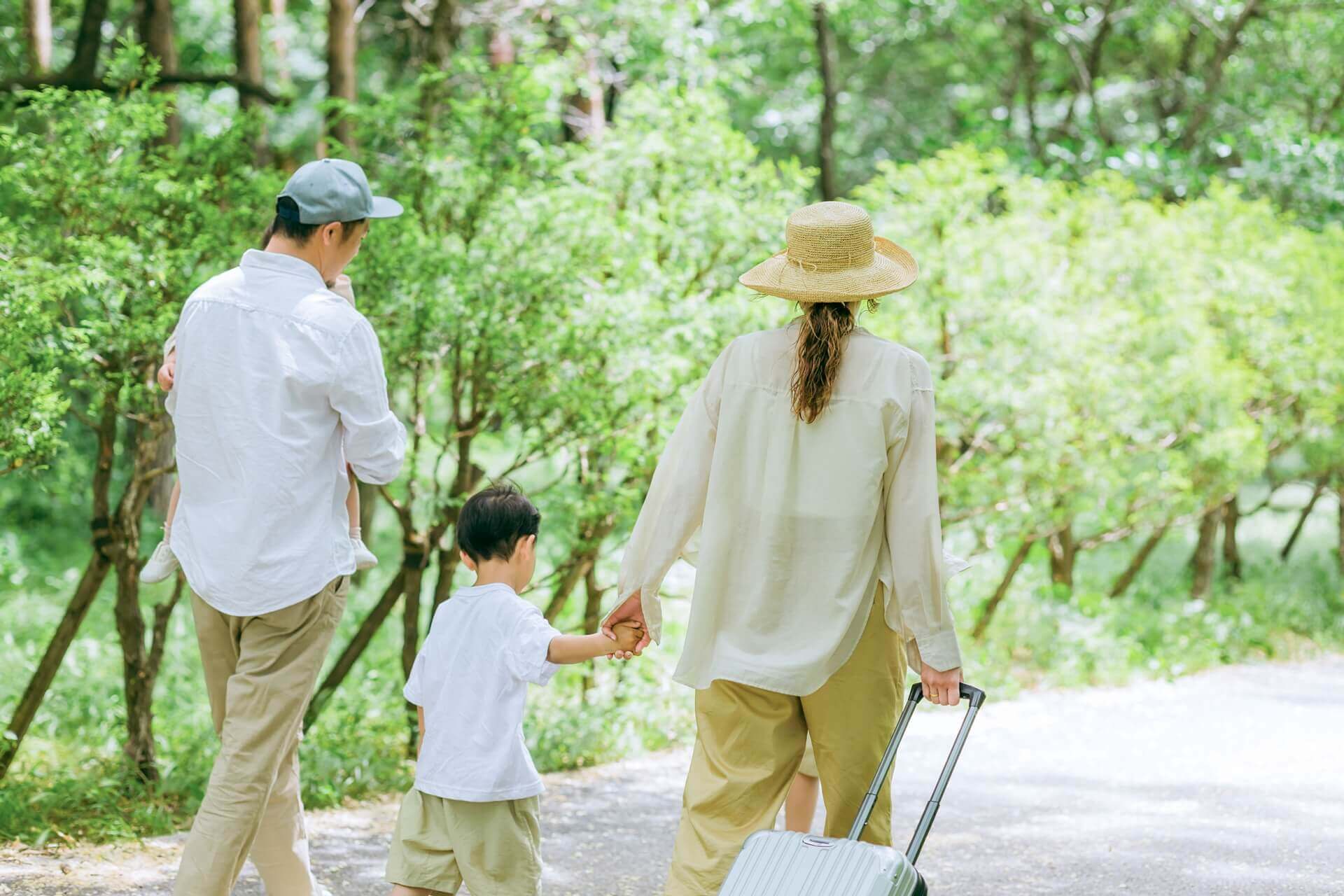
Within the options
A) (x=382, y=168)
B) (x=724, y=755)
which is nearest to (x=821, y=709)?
(x=724, y=755)

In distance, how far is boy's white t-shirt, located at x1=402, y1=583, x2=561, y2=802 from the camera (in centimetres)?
306

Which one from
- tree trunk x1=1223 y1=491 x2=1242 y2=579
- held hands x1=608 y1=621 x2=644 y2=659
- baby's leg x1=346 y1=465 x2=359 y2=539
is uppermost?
baby's leg x1=346 y1=465 x2=359 y2=539

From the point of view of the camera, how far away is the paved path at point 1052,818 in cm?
425

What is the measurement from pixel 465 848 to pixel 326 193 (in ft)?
4.97

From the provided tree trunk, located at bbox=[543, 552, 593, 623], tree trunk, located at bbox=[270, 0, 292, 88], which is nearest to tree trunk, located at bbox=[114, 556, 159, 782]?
tree trunk, located at bbox=[543, 552, 593, 623]

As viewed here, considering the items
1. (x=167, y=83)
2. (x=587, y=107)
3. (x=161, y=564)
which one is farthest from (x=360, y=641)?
(x=587, y=107)

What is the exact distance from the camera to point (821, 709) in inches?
118

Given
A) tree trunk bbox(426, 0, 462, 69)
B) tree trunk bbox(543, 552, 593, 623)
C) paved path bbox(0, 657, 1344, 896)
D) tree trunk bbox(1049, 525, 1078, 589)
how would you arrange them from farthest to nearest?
tree trunk bbox(1049, 525, 1078, 589) < tree trunk bbox(426, 0, 462, 69) < tree trunk bbox(543, 552, 593, 623) < paved path bbox(0, 657, 1344, 896)

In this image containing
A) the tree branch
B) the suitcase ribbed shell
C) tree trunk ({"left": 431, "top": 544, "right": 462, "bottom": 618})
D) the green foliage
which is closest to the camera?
the suitcase ribbed shell

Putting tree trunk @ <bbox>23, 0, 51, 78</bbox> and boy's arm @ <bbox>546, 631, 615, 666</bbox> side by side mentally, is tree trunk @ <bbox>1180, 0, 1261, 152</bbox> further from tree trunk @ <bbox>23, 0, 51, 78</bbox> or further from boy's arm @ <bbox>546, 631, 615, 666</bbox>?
boy's arm @ <bbox>546, 631, 615, 666</bbox>

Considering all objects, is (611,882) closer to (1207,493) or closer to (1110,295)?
(1110,295)

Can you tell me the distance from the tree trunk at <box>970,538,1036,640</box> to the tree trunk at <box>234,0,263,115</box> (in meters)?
6.02

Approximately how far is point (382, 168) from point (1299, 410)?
732cm

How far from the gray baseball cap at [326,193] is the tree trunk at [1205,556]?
907cm
